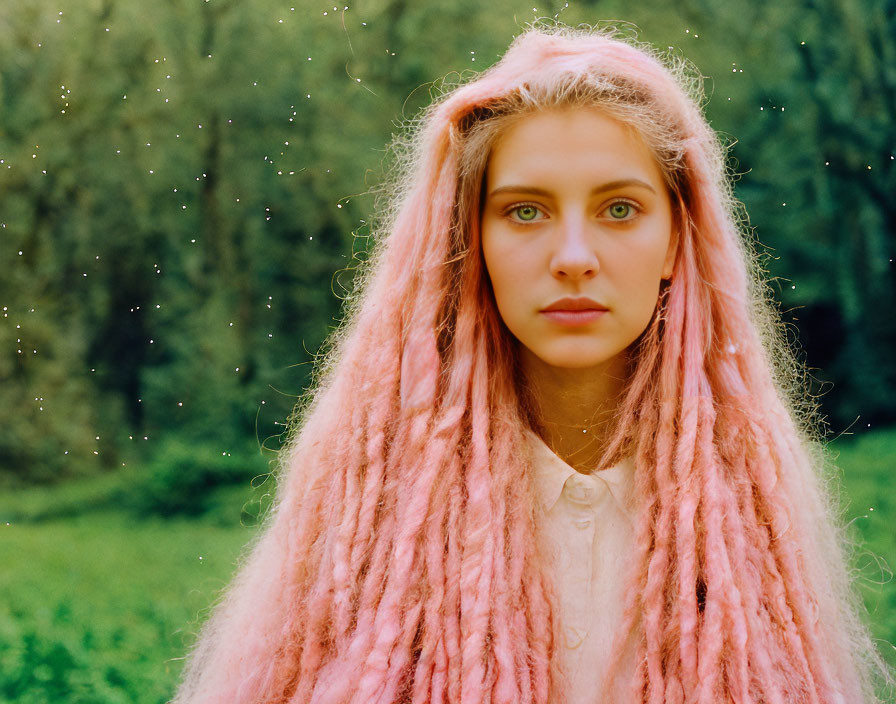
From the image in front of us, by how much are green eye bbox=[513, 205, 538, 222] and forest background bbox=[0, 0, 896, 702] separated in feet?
4.30

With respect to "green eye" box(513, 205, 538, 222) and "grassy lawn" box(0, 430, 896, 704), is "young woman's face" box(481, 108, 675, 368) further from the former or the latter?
"grassy lawn" box(0, 430, 896, 704)

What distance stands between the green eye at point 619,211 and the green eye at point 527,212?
9 centimetres

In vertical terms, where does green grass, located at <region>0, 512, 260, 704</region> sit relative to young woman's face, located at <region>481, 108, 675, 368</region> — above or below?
below

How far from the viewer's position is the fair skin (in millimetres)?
1100

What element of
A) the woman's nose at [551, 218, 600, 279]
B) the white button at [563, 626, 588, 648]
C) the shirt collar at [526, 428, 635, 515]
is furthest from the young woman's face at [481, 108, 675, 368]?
the white button at [563, 626, 588, 648]

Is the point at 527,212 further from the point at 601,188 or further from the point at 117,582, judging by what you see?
the point at 117,582

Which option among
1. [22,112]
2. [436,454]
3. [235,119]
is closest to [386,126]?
[235,119]

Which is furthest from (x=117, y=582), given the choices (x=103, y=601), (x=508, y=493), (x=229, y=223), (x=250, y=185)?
(x=508, y=493)

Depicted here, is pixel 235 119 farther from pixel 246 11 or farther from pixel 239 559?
pixel 239 559

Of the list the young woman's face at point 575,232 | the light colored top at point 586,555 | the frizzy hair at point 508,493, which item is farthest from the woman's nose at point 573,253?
the light colored top at point 586,555

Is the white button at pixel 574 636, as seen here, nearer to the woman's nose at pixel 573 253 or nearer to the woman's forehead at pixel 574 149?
the woman's nose at pixel 573 253

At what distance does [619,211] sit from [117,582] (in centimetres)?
190

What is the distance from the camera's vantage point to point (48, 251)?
2795 millimetres

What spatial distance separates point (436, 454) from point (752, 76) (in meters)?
1.86
